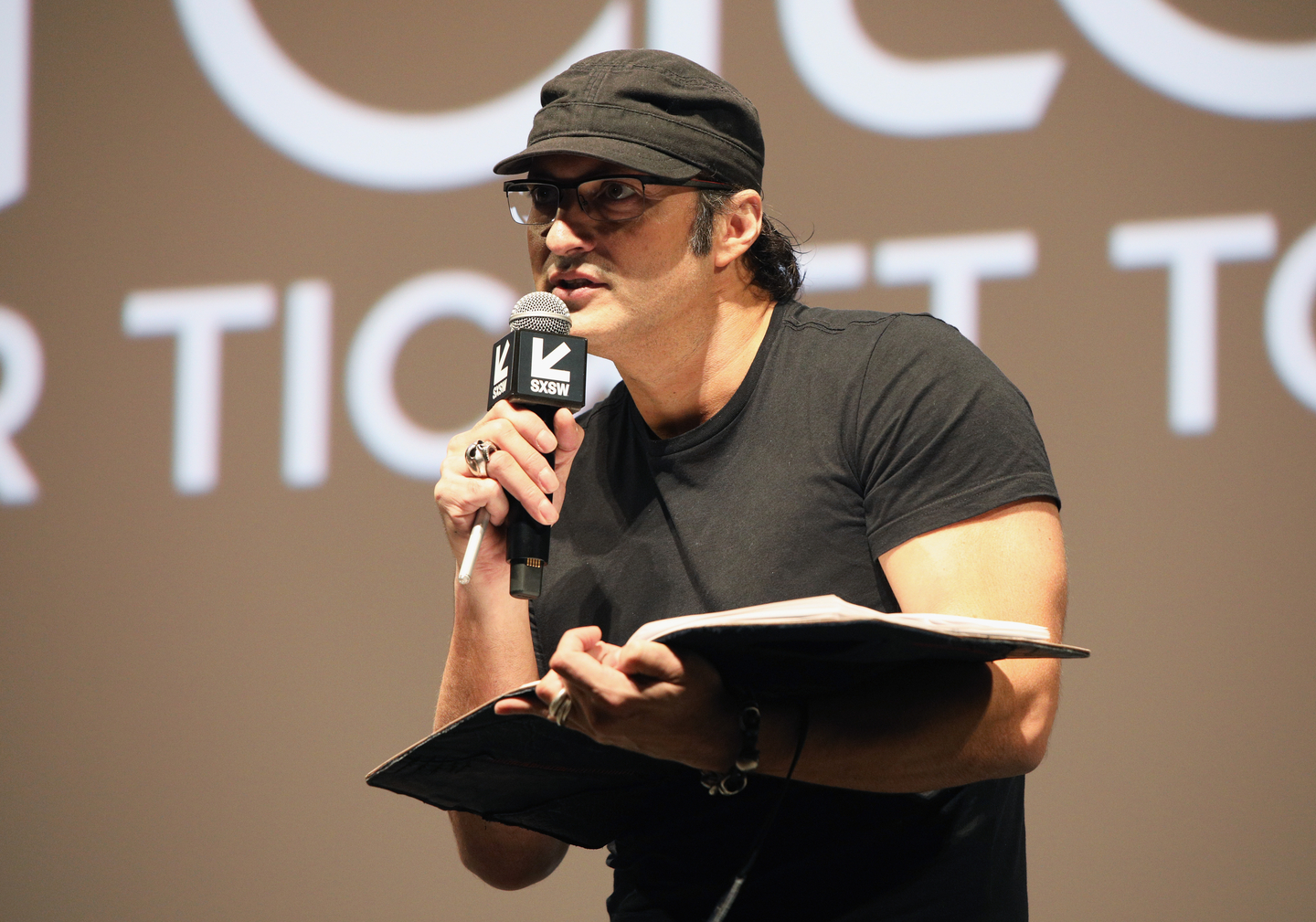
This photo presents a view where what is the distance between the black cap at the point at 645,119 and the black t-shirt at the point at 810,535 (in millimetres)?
269

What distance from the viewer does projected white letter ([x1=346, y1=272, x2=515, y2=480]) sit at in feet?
9.62

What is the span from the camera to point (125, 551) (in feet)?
10.0

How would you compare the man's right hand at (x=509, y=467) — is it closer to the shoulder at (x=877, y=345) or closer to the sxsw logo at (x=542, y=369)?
the sxsw logo at (x=542, y=369)

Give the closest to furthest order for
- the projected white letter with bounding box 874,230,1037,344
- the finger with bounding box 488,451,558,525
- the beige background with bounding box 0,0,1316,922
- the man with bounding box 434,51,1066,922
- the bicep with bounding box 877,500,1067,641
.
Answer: the man with bounding box 434,51,1066,922
the bicep with bounding box 877,500,1067,641
the finger with bounding box 488,451,558,525
the beige background with bounding box 0,0,1316,922
the projected white letter with bounding box 874,230,1037,344

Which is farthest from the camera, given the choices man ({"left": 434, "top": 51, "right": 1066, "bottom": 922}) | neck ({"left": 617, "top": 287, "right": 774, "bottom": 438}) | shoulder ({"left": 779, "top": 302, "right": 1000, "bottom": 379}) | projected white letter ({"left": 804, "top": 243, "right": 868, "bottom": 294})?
projected white letter ({"left": 804, "top": 243, "right": 868, "bottom": 294})

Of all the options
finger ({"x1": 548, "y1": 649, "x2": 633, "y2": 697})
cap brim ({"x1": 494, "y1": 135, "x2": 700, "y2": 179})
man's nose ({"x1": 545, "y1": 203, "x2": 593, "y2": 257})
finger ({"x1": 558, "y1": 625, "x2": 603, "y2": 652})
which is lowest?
finger ({"x1": 548, "y1": 649, "x2": 633, "y2": 697})

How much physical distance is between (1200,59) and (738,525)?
1.60 m

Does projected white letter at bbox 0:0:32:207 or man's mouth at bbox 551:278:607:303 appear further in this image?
projected white letter at bbox 0:0:32:207

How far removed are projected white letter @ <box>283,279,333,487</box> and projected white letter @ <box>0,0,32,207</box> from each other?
0.87 metres

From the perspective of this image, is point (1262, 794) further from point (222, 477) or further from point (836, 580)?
point (222, 477)

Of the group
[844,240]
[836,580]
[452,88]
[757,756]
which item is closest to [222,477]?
[452,88]

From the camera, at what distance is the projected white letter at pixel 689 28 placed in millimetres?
2809

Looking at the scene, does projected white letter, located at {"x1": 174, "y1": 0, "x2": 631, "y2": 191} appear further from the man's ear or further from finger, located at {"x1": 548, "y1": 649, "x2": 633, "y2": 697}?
finger, located at {"x1": 548, "y1": 649, "x2": 633, "y2": 697}

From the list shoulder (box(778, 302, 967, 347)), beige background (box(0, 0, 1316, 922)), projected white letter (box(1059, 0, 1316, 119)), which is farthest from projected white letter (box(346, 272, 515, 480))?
projected white letter (box(1059, 0, 1316, 119))
